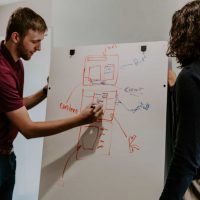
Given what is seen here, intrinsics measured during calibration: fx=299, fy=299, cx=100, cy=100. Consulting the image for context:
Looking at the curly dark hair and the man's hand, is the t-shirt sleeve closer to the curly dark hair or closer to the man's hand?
the man's hand

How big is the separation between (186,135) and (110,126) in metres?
0.58

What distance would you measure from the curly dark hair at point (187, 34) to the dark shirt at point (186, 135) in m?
0.10

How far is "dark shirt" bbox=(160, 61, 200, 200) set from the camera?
1.02m

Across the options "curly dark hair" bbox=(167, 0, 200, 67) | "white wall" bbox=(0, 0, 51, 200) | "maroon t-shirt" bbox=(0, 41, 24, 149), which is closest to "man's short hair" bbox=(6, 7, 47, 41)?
"maroon t-shirt" bbox=(0, 41, 24, 149)

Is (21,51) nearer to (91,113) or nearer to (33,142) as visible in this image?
(91,113)

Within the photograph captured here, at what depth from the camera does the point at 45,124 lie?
5.06ft

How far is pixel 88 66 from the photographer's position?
1.67 meters

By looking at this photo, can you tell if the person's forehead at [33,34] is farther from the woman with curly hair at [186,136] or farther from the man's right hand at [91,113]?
the woman with curly hair at [186,136]

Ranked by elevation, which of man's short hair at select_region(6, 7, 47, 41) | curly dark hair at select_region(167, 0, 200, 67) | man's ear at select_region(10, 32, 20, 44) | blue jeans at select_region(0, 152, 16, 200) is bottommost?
blue jeans at select_region(0, 152, 16, 200)

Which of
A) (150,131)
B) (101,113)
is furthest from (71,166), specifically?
(150,131)

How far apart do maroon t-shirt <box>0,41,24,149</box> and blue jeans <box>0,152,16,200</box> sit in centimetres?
7

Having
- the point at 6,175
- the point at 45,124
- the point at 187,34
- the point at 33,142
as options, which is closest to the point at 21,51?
the point at 45,124

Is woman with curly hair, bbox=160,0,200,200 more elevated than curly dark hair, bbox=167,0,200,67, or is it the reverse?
curly dark hair, bbox=167,0,200,67

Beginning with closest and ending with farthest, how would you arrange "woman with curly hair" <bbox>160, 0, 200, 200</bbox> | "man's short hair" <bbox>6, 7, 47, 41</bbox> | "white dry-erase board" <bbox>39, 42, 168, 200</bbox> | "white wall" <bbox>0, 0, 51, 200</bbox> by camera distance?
"woman with curly hair" <bbox>160, 0, 200, 200</bbox>, "white dry-erase board" <bbox>39, 42, 168, 200</bbox>, "man's short hair" <bbox>6, 7, 47, 41</bbox>, "white wall" <bbox>0, 0, 51, 200</bbox>
